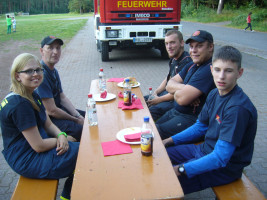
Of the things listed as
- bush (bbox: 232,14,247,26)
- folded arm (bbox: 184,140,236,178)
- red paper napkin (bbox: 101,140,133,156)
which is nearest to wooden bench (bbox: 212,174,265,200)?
folded arm (bbox: 184,140,236,178)

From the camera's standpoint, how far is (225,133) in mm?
1916

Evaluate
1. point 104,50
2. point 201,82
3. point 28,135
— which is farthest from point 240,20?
point 28,135

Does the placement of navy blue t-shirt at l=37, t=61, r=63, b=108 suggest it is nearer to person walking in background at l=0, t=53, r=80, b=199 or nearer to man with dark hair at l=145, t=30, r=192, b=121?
person walking in background at l=0, t=53, r=80, b=199

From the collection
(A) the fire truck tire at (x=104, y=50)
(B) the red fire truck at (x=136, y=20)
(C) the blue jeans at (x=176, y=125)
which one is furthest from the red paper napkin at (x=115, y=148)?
(A) the fire truck tire at (x=104, y=50)

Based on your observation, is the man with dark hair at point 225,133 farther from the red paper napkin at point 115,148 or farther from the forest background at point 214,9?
the forest background at point 214,9

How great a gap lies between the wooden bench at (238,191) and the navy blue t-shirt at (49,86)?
84.7 inches

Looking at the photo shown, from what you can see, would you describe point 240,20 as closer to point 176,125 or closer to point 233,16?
point 233,16

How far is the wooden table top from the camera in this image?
1584 millimetres

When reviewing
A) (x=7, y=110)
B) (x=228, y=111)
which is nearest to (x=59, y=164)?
(x=7, y=110)

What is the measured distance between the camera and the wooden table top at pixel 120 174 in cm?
158

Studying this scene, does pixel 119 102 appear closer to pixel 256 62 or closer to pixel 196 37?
pixel 196 37

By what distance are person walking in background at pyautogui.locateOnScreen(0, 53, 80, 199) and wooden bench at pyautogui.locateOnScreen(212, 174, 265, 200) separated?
133 centimetres

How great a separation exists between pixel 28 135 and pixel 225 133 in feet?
5.25

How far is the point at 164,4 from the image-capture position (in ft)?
28.5
